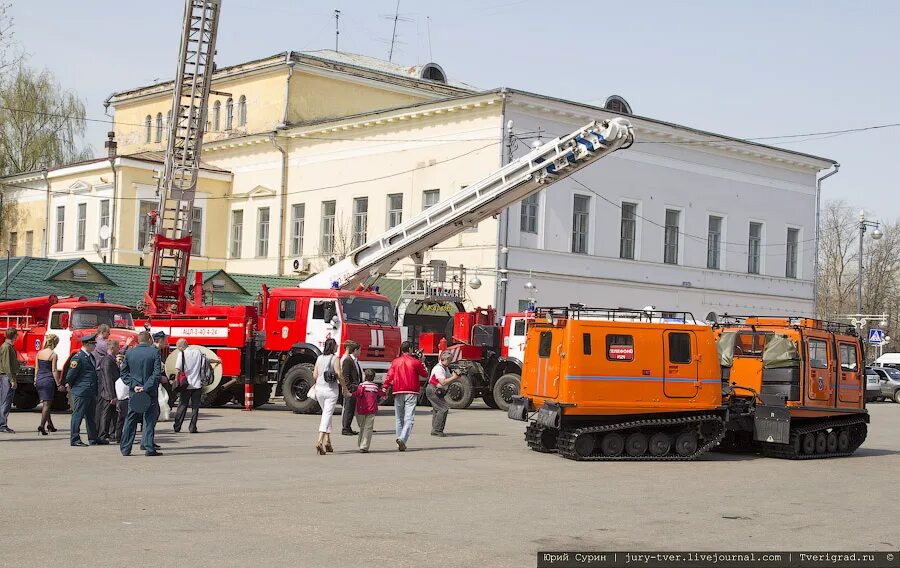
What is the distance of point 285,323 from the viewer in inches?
1136

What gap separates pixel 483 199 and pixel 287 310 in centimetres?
575

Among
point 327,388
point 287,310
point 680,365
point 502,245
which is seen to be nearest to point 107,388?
point 327,388

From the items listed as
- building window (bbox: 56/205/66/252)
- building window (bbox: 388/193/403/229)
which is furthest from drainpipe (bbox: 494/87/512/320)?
building window (bbox: 56/205/66/252)

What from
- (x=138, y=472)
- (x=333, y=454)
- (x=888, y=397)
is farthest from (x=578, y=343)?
(x=888, y=397)

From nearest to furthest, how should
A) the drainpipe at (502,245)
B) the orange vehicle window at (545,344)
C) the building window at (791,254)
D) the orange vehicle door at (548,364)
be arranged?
the orange vehicle door at (548,364) < the orange vehicle window at (545,344) < the drainpipe at (502,245) < the building window at (791,254)

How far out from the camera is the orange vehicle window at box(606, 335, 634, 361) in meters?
19.1

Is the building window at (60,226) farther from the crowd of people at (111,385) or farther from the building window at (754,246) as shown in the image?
the crowd of people at (111,385)

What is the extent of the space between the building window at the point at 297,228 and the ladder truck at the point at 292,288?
779 inches

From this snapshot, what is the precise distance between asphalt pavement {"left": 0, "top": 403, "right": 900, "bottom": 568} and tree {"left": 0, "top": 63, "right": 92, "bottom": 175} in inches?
1892

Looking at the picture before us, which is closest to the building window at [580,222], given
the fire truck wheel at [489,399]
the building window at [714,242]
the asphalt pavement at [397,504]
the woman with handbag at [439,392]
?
the building window at [714,242]

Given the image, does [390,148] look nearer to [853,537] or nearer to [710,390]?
[710,390]

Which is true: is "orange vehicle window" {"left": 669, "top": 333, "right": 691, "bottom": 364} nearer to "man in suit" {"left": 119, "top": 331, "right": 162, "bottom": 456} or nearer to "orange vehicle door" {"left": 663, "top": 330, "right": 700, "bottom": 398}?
"orange vehicle door" {"left": 663, "top": 330, "right": 700, "bottom": 398}

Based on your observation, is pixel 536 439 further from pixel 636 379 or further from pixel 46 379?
pixel 46 379

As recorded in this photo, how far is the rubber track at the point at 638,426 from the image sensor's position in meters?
18.8
